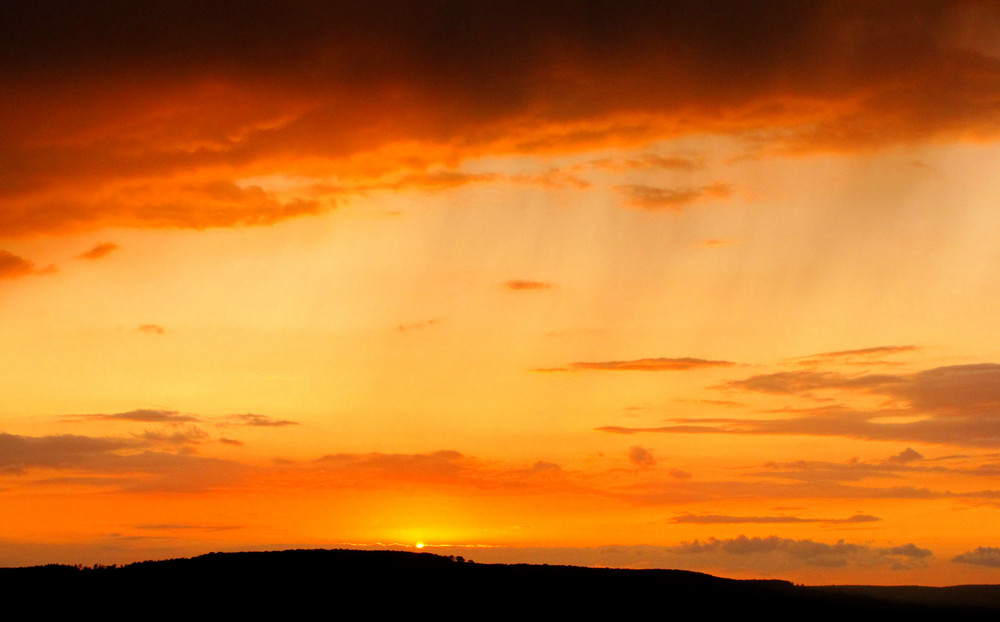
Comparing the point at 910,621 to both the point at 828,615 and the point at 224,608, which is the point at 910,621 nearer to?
the point at 828,615

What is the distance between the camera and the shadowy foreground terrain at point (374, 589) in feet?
230

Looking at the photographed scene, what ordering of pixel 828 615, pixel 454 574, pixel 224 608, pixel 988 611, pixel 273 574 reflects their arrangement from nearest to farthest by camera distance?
pixel 224 608
pixel 273 574
pixel 454 574
pixel 828 615
pixel 988 611

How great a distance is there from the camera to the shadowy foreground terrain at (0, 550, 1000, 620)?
7000cm

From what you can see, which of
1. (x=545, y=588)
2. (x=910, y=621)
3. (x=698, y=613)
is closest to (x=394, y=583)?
(x=545, y=588)

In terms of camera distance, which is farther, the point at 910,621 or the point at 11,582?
the point at 910,621

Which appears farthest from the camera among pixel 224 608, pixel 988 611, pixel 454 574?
pixel 988 611

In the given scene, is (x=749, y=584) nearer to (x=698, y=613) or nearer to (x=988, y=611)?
(x=698, y=613)

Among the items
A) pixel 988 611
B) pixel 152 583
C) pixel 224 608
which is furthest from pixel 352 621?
pixel 988 611

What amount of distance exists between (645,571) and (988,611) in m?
62.3

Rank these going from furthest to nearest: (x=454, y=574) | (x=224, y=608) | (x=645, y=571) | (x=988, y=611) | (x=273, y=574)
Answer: (x=988, y=611)
(x=645, y=571)
(x=454, y=574)
(x=273, y=574)
(x=224, y=608)

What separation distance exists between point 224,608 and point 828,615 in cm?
5719

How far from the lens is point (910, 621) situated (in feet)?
340

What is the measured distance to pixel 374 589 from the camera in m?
79.1

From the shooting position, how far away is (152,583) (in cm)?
7325
